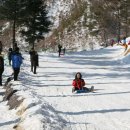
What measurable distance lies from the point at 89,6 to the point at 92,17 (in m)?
8.26

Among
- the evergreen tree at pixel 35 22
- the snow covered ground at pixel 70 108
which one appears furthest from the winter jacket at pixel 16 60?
the evergreen tree at pixel 35 22

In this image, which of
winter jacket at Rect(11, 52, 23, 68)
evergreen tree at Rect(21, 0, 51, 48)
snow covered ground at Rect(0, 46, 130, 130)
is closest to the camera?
snow covered ground at Rect(0, 46, 130, 130)

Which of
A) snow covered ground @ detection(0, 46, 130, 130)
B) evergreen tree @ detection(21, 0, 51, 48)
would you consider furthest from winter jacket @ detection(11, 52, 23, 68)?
evergreen tree @ detection(21, 0, 51, 48)

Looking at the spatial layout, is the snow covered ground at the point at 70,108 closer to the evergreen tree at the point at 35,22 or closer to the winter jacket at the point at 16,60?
the winter jacket at the point at 16,60

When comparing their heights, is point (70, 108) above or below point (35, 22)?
below

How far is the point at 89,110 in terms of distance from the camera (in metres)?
14.0

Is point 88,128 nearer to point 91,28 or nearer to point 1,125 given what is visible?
point 1,125

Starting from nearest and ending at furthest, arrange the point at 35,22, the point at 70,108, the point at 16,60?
1. the point at 70,108
2. the point at 16,60
3. the point at 35,22

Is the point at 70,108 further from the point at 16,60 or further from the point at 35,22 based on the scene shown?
the point at 35,22

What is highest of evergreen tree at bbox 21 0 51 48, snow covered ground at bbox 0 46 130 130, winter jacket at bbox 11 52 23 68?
evergreen tree at bbox 21 0 51 48

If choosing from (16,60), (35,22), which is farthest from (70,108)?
(35,22)

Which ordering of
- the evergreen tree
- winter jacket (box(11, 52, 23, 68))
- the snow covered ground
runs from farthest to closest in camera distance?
the evergreen tree < winter jacket (box(11, 52, 23, 68)) < the snow covered ground

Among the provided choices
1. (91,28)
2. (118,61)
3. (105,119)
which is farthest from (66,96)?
(91,28)

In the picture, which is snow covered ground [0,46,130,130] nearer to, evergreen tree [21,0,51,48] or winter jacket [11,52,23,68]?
winter jacket [11,52,23,68]
